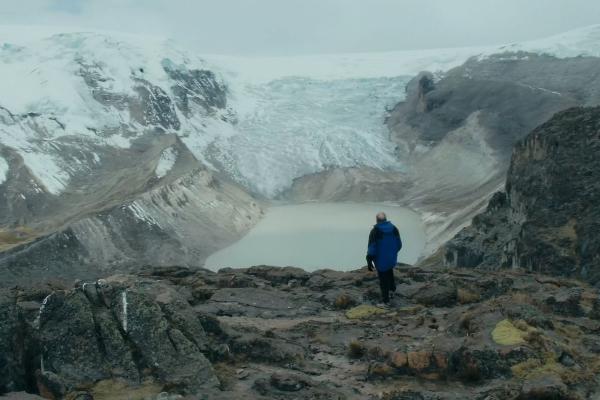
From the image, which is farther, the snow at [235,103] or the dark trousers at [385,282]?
the snow at [235,103]

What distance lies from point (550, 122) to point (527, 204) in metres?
4.58

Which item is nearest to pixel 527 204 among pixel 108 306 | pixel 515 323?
pixel 515 323

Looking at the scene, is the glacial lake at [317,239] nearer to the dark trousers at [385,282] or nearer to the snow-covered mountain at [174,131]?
the snow-covered mountain at [174,131]

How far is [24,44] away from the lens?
13050cm

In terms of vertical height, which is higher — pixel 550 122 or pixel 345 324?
pixel 550 122

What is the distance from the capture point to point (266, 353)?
1180 cm

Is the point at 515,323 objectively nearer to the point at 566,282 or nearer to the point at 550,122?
the point at 566,282

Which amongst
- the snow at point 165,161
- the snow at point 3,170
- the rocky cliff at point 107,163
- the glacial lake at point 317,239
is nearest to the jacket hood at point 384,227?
the rocky cliff at point 107,163

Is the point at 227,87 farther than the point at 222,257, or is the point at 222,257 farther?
the point at 227,87

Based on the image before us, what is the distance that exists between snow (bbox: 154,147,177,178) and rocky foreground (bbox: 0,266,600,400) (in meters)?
74.6

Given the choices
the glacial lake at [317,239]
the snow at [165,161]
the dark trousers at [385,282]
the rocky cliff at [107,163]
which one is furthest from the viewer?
the snow at [165,161]

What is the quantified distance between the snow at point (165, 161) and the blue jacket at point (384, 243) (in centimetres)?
7179

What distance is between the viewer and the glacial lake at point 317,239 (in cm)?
7088

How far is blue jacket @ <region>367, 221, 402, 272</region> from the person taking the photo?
50.4ft
